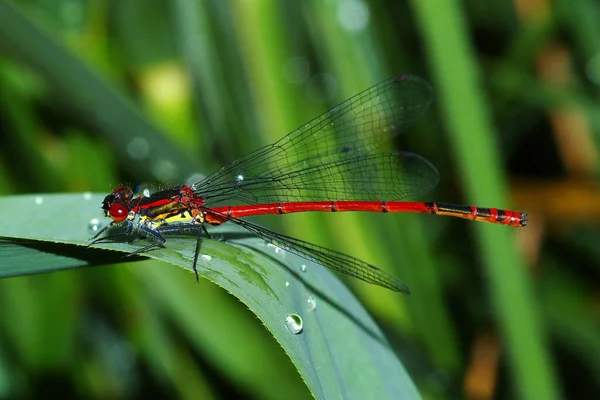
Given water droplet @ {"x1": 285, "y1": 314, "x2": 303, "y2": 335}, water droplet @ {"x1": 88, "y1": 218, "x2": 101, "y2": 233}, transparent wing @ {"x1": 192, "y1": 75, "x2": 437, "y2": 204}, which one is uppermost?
transparent wing @ {"x1": 192, "y1": 75, "x2": 437, "y2": 204}

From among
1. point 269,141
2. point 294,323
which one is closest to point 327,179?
point 269,141

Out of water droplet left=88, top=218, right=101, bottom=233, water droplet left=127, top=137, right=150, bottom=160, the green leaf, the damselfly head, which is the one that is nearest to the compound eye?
the damselfly head

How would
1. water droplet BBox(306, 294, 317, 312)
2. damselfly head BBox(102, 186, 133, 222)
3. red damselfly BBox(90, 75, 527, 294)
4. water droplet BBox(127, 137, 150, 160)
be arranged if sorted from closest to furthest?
water droplet BBox(306, 294, 317, 312) → damselfly head BBox(102, 186, 133, 222) → red damselfly BBox(90, 75, 527, 294) → water droplet BBox(127, 137, 150, 160)

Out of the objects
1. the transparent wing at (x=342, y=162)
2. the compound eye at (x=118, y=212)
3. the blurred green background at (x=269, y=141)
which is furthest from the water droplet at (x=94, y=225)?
the blurred green background at (x=269, y=141)

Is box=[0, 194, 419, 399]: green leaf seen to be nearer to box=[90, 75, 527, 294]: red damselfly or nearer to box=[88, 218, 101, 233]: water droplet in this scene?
box=[88, 218, 101, 233]: water droplet

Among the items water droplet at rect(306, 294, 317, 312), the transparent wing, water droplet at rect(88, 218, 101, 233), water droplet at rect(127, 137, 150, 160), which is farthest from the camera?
water droplet at rect(127, 137, 150, 160)

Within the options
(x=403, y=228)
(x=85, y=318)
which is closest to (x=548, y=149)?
(x=403, y=228)

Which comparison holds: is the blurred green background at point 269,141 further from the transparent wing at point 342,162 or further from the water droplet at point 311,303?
the water droplet at point 311,303
